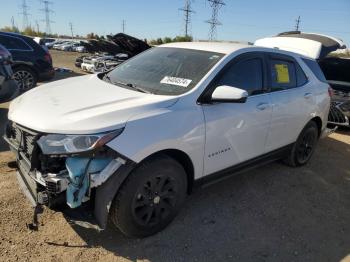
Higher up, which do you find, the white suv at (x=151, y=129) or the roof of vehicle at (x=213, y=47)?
the roof of vehicle at (x=213, y=47)

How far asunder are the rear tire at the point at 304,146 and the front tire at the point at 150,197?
2.44 metres

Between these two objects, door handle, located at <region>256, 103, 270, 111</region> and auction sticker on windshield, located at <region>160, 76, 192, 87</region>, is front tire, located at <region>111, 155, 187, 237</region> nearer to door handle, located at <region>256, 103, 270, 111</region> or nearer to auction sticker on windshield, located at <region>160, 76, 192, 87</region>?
auction sticker on windshield, located at <region>160, 76, 192, 87</region>

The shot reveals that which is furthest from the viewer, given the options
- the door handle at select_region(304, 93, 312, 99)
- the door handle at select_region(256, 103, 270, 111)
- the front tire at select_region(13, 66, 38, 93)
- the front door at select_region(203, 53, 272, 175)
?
the front tire at select_region(13, 66, 38, 93)

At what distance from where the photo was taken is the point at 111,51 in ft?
52.5

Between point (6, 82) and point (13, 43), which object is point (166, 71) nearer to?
point (6, 82)

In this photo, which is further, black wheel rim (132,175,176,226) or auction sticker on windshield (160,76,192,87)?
auction sticker on windshield (160,76,192,87)

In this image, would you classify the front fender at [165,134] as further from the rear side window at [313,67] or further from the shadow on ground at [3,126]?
the shadow on ground at [3,126]

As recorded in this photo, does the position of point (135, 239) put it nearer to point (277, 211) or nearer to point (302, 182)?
point (277, 211)

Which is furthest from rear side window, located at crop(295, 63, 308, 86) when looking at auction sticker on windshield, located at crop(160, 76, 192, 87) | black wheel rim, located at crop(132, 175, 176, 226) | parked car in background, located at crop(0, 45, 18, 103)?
parked car in background, located at crop(0, 45, 18, 103)

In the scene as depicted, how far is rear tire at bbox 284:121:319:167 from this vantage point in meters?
5.42

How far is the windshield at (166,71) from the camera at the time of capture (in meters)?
3.71

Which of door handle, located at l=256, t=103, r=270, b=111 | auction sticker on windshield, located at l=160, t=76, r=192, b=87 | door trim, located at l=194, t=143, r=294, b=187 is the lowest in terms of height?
door trim, located at l=194, t=143, r=294, b=187

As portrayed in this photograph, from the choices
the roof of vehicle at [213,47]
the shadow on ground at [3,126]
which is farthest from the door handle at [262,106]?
the shadow on ground at [3,126]

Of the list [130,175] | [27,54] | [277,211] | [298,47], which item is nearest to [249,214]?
[277,211]
